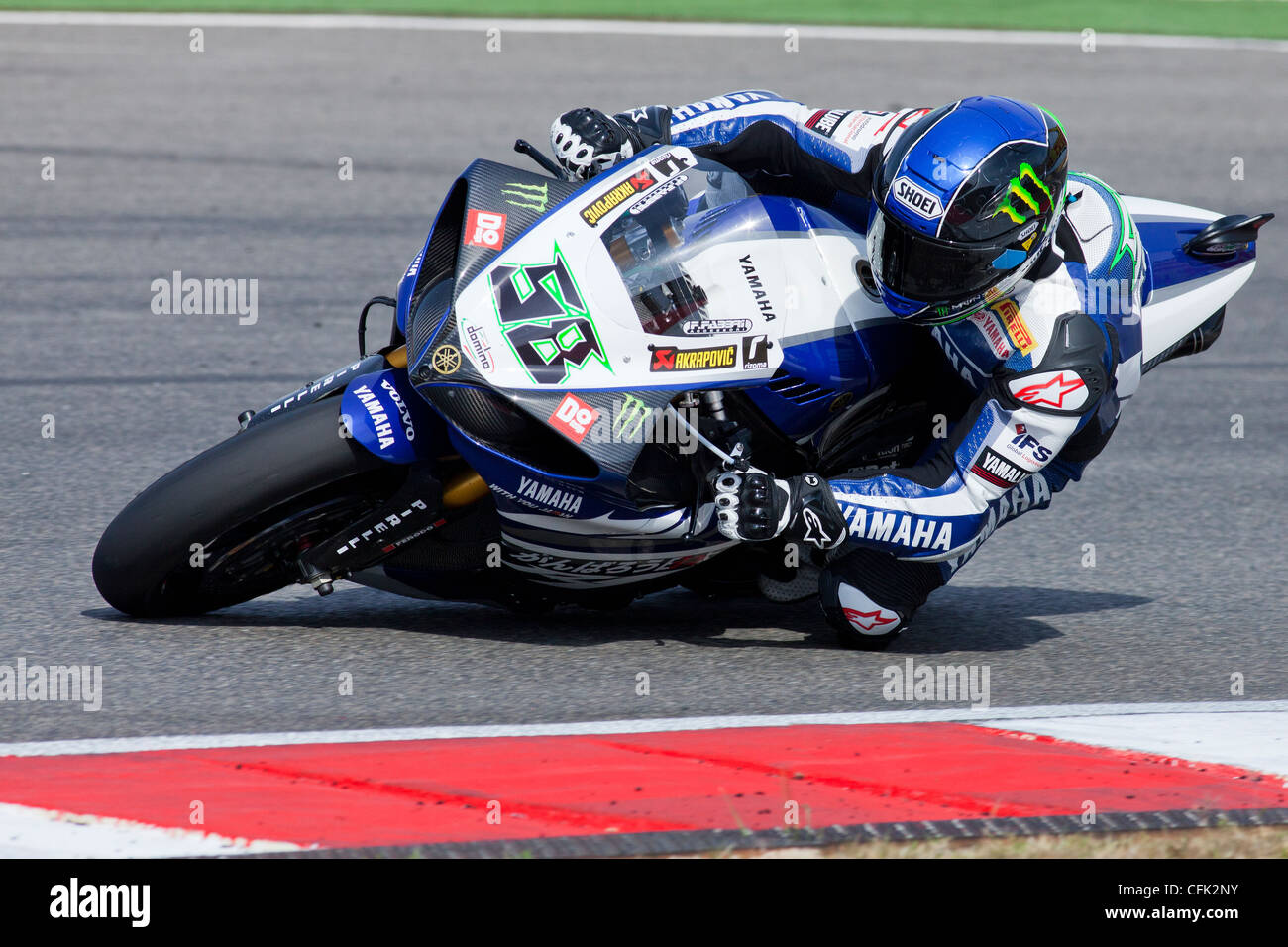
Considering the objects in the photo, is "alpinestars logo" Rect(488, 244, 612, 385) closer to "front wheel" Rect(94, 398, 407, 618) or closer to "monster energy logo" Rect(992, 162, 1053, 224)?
"front wheel" Rect(94, 398, 407, 618)

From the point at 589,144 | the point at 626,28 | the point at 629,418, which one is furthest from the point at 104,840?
the point at 626,28

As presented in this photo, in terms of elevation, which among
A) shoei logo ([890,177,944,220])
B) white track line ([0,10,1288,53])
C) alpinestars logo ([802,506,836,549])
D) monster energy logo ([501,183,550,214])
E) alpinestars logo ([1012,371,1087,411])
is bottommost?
alpinestars logo ([802,506,836,549])

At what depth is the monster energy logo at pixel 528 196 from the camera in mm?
4242

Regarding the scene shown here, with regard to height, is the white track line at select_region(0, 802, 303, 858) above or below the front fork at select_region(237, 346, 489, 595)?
below

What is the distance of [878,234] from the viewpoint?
4.17m

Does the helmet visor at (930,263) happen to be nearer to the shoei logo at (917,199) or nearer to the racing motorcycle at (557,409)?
the shoei logo at (917,199)

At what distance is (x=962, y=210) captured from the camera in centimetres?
408

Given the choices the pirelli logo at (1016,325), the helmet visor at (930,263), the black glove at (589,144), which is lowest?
the pirelli logo at (1016,325)

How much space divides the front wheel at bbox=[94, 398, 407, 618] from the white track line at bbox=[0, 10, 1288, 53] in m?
11.0

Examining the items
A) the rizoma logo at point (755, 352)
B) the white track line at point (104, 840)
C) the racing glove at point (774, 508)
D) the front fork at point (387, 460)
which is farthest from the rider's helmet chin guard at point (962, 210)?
the white track line at point (104, 840)

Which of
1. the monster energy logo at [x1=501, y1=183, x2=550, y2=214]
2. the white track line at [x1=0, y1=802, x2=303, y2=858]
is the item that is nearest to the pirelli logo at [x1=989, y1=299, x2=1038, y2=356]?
the monster energy logo at [x1=501, y1=183, x2=550, y2=214]

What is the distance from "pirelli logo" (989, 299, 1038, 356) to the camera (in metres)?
4.29

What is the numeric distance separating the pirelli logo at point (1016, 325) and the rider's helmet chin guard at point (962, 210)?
0.23 ft
